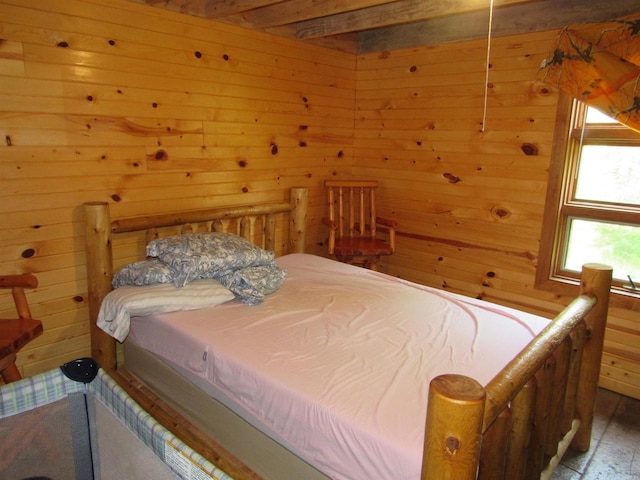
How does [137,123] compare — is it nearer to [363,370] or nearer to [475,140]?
[363,370]

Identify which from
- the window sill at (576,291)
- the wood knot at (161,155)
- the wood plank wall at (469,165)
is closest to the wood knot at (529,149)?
the wood plank wall at (469,165)

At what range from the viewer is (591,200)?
2.86 metres

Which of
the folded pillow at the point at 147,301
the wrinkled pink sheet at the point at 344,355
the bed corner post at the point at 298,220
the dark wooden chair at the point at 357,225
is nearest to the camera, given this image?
the wrinkled pink sheet at the point at 344,355

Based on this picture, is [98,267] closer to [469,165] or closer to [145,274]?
[145,274]

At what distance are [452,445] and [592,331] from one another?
136 centimetres

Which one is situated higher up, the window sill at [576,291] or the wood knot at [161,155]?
the wood knot at [161,155]

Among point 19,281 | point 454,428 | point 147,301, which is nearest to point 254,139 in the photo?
point 147,301

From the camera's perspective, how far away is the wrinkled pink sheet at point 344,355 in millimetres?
1417

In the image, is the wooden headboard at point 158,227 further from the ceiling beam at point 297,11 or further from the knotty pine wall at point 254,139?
the ceiling beam at point 297,11

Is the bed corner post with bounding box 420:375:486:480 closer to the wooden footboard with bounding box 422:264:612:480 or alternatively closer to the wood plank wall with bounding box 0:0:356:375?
the wooden footboard with bounding box 422:264:612:480

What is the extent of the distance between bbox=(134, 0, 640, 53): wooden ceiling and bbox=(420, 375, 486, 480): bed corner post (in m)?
2.01

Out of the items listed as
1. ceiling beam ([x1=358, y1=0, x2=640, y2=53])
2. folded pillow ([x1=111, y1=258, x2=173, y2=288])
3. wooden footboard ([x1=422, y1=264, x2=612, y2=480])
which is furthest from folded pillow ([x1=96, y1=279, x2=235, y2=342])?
ceiling beam ([x1=358, y1=0, x2=640, y2=53])

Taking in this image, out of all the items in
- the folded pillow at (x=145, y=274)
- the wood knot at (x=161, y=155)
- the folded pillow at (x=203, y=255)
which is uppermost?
the wood knot at (x=161, y=155)

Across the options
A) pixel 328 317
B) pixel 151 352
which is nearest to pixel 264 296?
pixel 328 317
